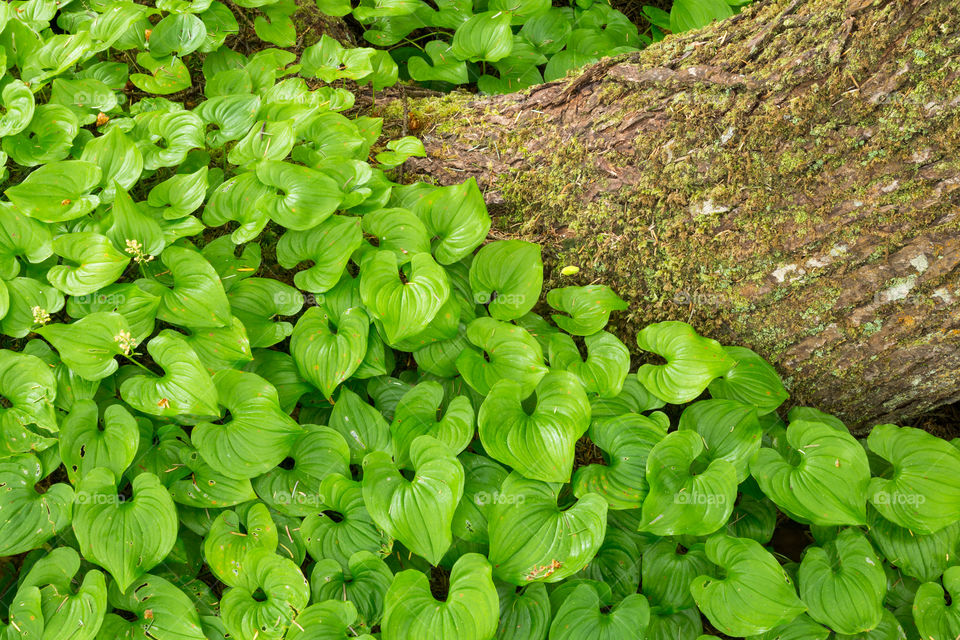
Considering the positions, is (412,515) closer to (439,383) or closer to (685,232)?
(439,383)

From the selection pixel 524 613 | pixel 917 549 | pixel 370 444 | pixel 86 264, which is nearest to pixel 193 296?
pixel 86 264

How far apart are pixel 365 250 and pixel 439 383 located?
637 mm

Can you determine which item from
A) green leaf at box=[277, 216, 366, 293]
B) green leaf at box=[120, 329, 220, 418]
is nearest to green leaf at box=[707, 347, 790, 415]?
green leaf at box=[277, 216, 366, 293]

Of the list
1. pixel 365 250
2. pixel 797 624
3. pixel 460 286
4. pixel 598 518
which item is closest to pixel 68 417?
pixel 365 250

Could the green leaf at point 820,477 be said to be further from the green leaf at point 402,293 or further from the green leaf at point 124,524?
the green leaf at point 124,524

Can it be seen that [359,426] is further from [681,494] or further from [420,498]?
[681,494]

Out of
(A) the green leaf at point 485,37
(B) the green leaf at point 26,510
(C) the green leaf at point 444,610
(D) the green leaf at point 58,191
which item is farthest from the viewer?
(A) the green leaf at point 485,37

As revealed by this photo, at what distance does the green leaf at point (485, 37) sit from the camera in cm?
337

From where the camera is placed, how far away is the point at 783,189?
232 cm

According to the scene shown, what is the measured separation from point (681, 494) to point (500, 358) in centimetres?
83

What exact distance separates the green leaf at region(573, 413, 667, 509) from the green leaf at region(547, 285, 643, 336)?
1.31ft

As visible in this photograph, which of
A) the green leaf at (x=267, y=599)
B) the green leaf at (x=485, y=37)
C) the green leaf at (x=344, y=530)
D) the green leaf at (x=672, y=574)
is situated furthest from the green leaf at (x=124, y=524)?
the green leaf at (x=485, y=37)

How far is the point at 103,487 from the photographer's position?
2.09 metres

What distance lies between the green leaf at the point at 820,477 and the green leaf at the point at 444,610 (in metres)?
1.10
